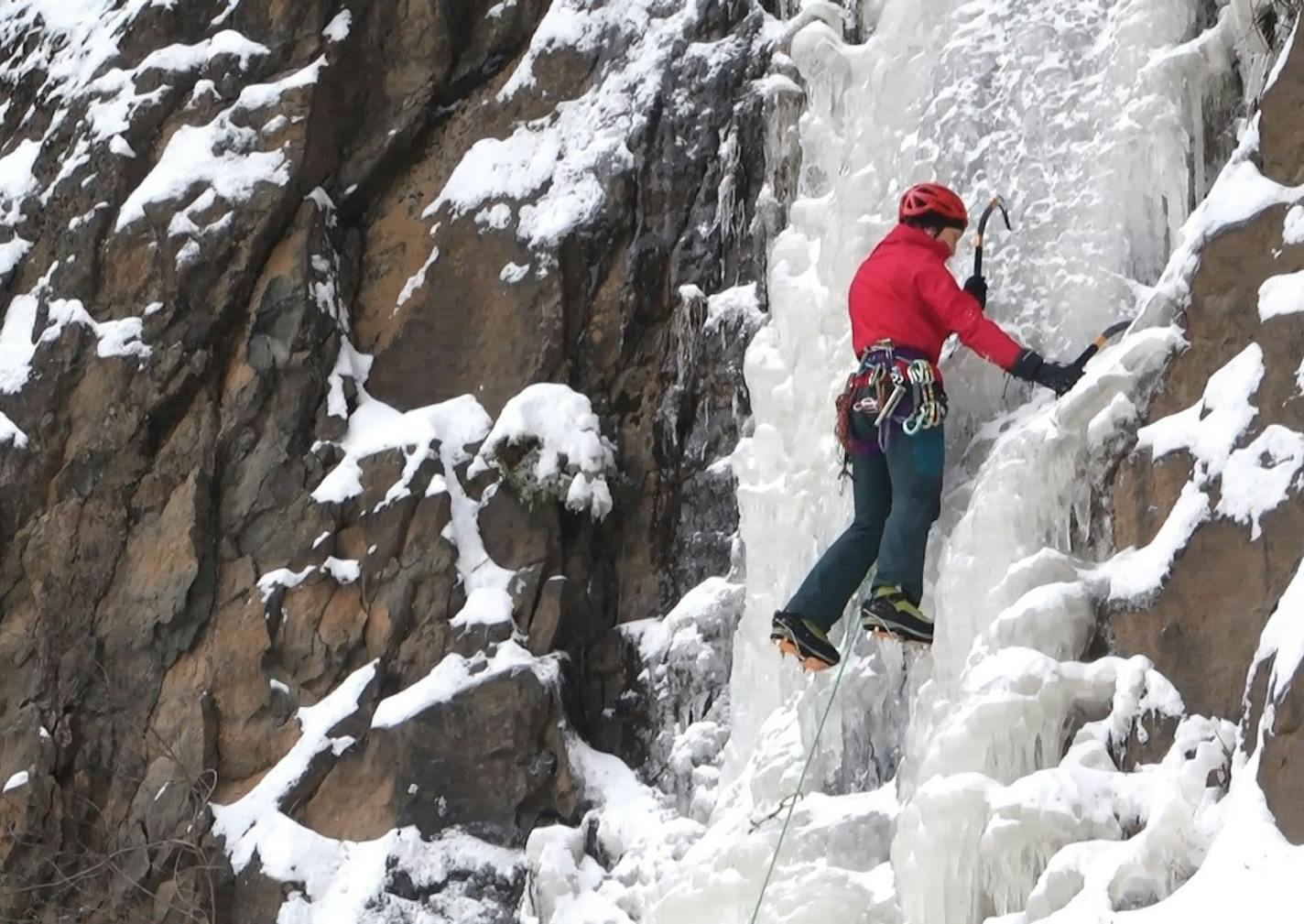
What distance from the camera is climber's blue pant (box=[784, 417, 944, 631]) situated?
15.6 ft

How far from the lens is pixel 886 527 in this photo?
485 centimetres

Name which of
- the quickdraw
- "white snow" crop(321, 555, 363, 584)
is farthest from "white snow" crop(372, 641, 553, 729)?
the quickdraw

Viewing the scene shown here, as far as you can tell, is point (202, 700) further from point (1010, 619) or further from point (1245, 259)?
point (1245, 259)

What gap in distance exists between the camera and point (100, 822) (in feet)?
23.4

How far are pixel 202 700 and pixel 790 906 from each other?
2.91 meters

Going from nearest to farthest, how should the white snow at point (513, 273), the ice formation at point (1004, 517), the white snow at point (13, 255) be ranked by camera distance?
the ice formation at point (1004, 517) < the white snow at point (513, 273) < the white snow at point (13, 255)

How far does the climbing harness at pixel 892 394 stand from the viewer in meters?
4.87

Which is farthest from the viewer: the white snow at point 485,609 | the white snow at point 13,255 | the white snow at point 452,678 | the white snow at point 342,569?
the white snow at point 13,255

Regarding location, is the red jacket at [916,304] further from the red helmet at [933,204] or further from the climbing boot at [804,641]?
the climbing boot at [804,641]

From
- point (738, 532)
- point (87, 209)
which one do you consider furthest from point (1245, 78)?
point (87, 209)

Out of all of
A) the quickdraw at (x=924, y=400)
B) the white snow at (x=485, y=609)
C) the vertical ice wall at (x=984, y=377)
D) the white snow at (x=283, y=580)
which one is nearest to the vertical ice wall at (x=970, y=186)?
the vertical ice wall at (x=984, y=377)

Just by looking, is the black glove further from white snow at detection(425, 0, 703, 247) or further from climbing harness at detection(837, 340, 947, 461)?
white snow at detection(425, 0, 703, 247)

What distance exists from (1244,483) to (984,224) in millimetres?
1477

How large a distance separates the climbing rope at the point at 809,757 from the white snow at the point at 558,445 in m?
1.72
